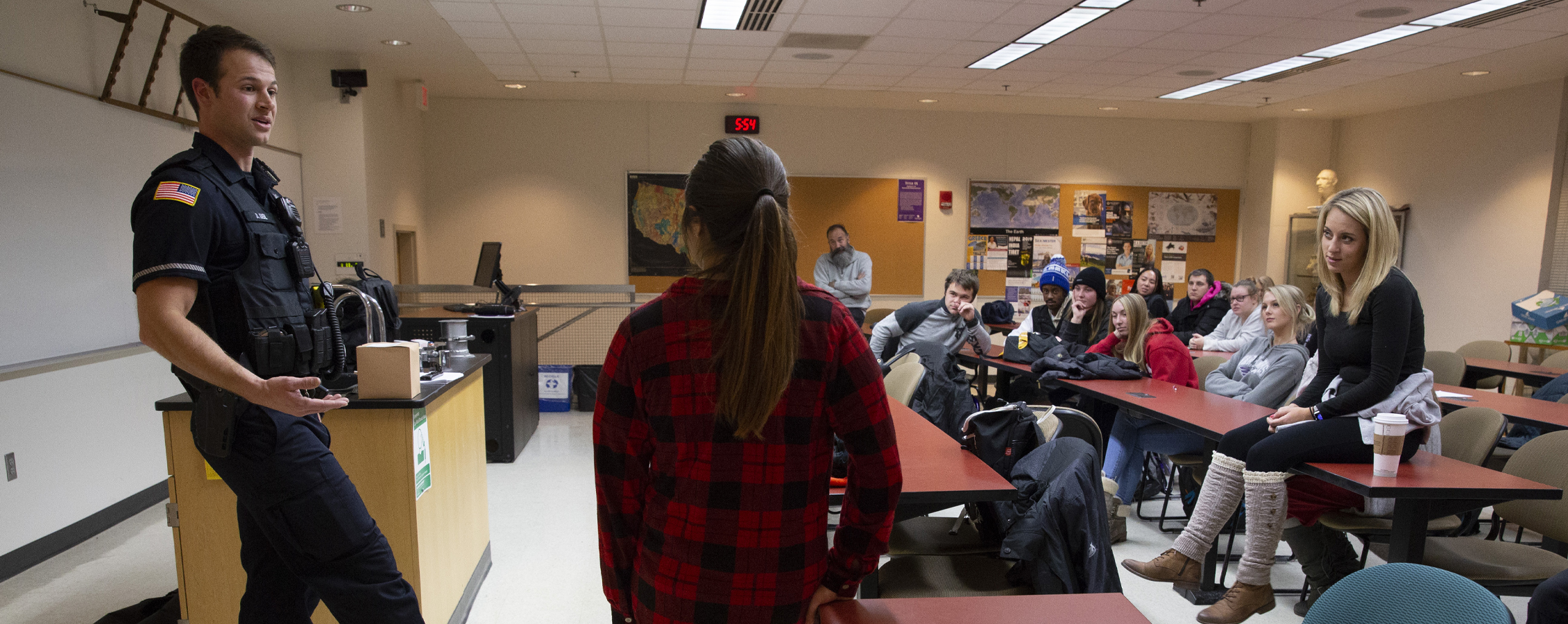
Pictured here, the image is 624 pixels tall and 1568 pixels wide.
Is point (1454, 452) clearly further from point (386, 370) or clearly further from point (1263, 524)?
point (386, 370)

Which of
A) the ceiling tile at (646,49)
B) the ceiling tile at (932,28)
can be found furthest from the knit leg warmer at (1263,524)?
the ceiling tile at (646,49)

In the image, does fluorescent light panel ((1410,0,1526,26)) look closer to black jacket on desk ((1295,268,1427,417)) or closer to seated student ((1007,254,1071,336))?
seated student ((1007,254,1071,336))

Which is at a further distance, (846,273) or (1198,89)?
(846,273)

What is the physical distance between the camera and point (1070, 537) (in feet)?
6.17

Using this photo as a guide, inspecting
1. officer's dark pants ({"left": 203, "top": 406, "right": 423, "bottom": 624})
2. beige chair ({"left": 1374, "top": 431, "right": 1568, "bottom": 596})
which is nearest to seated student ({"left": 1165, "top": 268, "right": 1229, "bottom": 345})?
beige chair ({"left": 1374, "top": 431, "right": 1568, "bottom": 596})

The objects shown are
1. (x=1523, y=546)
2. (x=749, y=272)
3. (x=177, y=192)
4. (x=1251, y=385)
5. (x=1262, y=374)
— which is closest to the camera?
(x=749, y=272)

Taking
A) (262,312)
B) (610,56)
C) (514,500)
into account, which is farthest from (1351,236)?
(610,56)

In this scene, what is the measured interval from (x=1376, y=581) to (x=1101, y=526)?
2.31 feet

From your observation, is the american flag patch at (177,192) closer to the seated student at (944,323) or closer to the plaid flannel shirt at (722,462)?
the plaid flannel shirt at (722,462)

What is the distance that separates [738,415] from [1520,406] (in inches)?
168

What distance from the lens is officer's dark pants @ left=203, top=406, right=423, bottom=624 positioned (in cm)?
170

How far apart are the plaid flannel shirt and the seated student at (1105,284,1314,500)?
286cm

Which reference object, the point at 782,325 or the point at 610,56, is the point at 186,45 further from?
the point at 610,56

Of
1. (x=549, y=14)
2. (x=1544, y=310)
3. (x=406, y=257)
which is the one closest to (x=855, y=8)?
(x=549, y=14)
